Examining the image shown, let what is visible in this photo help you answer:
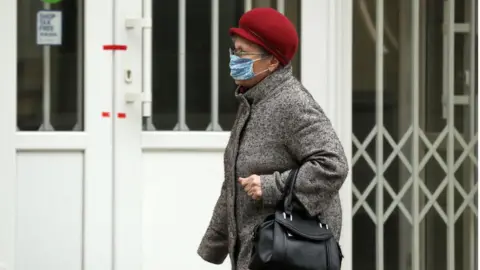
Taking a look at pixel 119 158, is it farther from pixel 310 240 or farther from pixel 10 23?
pixel 310 240

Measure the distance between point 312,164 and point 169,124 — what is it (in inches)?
77.9

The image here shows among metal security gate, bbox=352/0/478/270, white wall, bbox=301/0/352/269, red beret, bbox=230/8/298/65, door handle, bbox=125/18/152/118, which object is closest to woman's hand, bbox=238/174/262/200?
red beret, bbox=230/8/298/65

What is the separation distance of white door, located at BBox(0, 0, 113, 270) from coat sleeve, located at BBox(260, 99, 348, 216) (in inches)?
75.4

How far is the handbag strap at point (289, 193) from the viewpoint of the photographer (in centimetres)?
427

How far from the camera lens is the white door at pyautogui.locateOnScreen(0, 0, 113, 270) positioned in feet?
19.8

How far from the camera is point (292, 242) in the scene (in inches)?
165

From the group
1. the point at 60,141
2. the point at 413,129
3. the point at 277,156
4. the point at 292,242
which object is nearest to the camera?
the point at 292,242

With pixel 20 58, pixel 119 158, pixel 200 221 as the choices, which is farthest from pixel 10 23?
pixel 200 221

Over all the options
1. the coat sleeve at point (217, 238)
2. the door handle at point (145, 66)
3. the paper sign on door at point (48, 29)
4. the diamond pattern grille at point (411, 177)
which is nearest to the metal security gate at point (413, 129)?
the diamond pattern grille at point (411, 177)

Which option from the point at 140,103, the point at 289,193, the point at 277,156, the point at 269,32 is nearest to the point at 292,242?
the point at 289,193

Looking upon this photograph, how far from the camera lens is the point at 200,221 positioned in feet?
20.2

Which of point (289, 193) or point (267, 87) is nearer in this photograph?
point (289, 193)

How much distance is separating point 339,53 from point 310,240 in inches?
84.0

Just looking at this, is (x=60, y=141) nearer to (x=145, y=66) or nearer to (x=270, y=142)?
(x=145, y=66)
